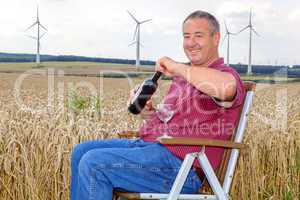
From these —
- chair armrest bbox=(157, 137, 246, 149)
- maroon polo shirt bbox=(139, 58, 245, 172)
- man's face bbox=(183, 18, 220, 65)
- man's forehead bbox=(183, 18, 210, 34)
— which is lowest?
chair armrest bbox=(157, 137, 246, 149)

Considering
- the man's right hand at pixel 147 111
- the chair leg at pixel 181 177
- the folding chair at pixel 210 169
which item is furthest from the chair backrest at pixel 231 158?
the man's right hand at pixel 147 111

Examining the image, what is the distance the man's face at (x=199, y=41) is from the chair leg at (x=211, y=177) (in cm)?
69

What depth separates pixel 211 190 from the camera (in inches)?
144

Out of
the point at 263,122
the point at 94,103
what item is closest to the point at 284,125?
the point at 263,122

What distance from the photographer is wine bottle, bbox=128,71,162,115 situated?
3554 millimetres

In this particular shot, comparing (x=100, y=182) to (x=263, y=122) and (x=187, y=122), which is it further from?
(x=263, y=122)

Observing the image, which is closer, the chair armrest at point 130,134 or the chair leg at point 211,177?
the chair leg at point 211,177

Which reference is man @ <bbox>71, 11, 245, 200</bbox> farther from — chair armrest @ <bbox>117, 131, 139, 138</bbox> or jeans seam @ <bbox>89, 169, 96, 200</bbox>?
chair armrest @ <bbox>117, 131, 139, 138</bbox>

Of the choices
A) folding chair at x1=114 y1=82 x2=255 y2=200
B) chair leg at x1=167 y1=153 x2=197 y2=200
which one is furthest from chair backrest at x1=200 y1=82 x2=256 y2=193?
chair leg at x1=167 y1=153 x2=197 y2=200

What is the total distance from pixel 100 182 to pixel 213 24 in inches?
48.2

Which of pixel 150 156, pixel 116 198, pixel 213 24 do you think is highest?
pixel 213 24

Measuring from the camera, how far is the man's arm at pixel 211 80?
325cm

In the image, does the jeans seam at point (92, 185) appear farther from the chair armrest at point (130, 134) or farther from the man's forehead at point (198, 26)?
the man's forehead at point (198, 26)

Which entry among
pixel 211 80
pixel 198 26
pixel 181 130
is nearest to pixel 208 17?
pixel 198 26
